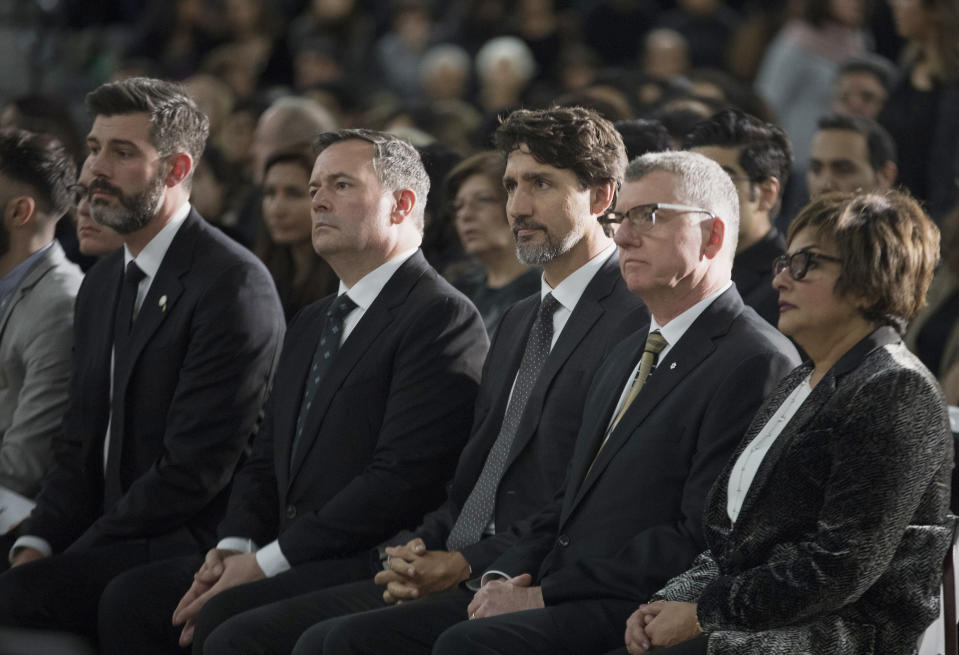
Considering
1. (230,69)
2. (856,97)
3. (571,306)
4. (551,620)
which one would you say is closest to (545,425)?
(571,306)

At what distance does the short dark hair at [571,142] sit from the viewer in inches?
153

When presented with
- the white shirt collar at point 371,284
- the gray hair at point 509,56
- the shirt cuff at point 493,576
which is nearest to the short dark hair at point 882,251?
the shirt cuff at point 493,576

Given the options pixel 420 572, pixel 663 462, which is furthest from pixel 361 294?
pixel 663 462

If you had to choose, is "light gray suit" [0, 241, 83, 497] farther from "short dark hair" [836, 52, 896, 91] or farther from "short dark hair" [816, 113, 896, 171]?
"short dark hair" [836, 52, 896, 91]

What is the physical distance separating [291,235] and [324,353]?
1435 millimetres

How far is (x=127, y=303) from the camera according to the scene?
448 cm

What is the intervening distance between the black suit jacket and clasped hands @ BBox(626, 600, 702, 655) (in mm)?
1641

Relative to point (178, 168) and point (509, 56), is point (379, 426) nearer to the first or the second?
point (178, 168)

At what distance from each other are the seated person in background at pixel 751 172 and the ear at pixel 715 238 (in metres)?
1.05

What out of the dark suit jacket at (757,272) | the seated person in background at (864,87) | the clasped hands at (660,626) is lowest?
the clasped hands at (660,626)

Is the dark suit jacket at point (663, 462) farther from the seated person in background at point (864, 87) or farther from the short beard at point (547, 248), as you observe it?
the seated person in background at point (864, 87)

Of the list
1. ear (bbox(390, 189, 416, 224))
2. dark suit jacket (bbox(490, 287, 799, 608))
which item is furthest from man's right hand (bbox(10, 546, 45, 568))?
dark suit jacket (bbox(490, 287, 799, 608))

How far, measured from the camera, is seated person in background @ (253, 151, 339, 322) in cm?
541

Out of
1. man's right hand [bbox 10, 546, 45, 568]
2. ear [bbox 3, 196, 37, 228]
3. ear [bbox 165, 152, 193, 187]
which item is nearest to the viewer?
man's right hand [bbox 10, 546, 45, 568]
